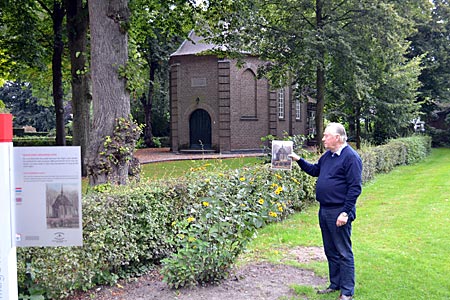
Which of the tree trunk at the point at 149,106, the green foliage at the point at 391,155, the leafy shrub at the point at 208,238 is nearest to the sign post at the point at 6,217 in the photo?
the leafy shrub at the point at 208,238

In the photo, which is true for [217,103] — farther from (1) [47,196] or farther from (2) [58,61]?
(1) [47,196]

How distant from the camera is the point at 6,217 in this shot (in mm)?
2654

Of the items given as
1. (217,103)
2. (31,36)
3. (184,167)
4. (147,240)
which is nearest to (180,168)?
(184,167)

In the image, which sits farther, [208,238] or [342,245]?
[208,238]

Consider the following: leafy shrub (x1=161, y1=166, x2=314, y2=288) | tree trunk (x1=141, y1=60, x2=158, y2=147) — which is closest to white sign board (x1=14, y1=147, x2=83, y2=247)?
leafy shrub (x1=161, y1=166, x2=314, y2=288)

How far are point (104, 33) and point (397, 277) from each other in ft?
21.6

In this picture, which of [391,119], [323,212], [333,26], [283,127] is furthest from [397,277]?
[283,127]

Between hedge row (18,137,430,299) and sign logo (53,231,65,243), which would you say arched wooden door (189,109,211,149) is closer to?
hedge row (18,137,430,299)

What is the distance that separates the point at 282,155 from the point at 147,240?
241 centimetres

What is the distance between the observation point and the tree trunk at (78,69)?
1534cm

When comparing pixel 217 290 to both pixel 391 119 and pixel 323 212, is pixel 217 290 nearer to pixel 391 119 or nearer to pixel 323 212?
pixel 323 212

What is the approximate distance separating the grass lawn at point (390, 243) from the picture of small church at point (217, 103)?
16989mm

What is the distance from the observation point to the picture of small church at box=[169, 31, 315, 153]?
29.1 meters

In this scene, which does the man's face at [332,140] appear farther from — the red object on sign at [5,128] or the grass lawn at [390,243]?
the red object on sign at [5,128]
